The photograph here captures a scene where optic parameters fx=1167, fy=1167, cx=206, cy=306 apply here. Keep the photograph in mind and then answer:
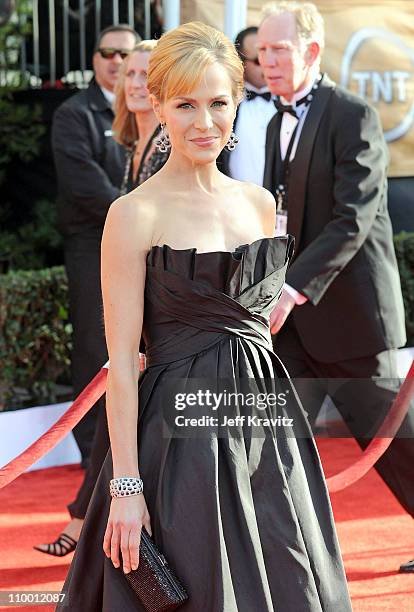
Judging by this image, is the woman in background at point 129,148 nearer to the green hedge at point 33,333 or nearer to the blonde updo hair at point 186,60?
the green hedge at point 33,333

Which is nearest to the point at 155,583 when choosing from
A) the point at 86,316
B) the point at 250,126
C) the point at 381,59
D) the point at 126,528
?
the point at 126,528

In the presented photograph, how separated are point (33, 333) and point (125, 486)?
410 cm

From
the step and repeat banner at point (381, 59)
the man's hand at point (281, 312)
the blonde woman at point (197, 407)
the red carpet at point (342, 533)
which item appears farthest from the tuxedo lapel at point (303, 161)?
the step and repeat banner at point (381, 59)

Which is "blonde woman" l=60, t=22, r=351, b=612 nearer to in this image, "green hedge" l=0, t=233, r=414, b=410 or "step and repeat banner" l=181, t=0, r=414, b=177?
"green hedge" l=0, t=233, r=414, b=410

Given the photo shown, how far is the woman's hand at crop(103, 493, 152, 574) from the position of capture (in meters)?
2.59

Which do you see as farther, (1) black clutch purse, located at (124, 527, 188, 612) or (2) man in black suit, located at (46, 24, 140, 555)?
(2) man in black suit, located at (46, 24, 140, 555)

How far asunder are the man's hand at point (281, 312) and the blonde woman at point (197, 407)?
4.16 ft

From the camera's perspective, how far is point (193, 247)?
9.05 feet

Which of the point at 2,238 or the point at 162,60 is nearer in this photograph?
the point at 162,60

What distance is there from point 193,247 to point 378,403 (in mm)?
1978

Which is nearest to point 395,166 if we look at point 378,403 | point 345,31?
point 345,31

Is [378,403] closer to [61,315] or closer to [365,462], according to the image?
[365,462]

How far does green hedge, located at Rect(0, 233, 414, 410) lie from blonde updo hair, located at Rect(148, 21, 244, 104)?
3831 mm

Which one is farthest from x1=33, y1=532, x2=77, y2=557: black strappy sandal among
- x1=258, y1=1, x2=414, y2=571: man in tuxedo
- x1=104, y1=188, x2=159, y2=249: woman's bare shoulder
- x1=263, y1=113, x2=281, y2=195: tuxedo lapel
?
x1=104, y1=188, x2=159, y2=249: woman's bare shoulder
